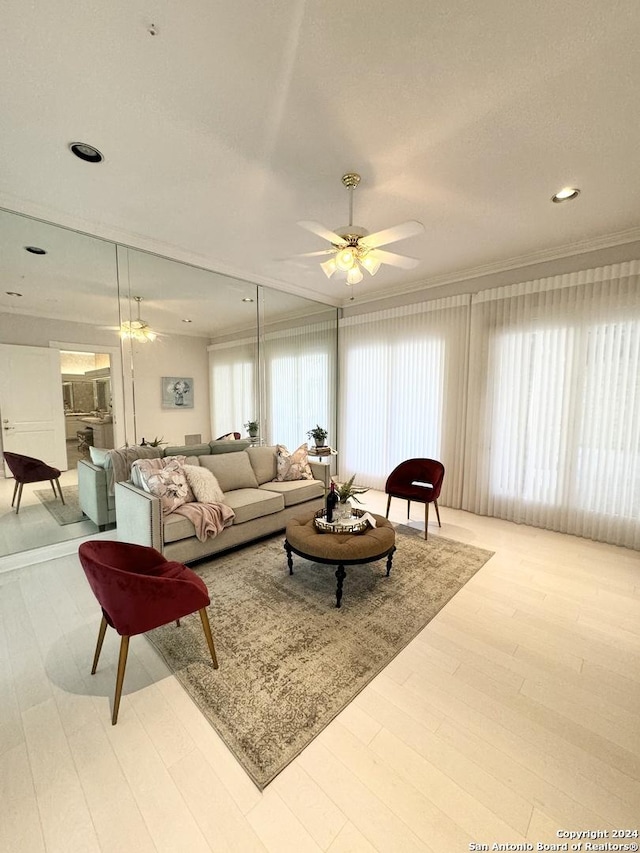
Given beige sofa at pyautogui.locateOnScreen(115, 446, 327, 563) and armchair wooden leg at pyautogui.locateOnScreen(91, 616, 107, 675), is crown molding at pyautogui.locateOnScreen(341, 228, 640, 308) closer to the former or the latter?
beige sofa at pyautogui.locateOnScreen(115, 446, 327, 563)

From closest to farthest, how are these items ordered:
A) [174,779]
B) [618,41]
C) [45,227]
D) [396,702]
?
[174,779] < [618,41] < [396,702] < [45,227]

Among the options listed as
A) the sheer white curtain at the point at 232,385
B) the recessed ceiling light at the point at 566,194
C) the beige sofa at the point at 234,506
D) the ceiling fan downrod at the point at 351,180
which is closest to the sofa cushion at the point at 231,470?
the beige sofa at the point at 234,506

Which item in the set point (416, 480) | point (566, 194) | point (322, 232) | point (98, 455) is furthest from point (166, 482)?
point (566, 194)

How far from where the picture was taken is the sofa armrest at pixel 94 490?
3373mm

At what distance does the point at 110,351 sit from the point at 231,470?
5.71ft

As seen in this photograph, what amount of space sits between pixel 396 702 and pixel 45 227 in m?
4.37

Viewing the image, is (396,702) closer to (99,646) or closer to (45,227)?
(99,646)

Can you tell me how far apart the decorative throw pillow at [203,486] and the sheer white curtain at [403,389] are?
2.94 metres

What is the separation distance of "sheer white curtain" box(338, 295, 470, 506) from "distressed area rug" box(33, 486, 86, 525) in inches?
152

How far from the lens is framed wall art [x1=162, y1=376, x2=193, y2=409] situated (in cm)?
396

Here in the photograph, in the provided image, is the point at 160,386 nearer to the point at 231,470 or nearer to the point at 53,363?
the point at 53,363

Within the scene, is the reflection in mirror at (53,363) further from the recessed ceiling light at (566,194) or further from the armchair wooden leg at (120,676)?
the recessed ceiling light at (566,194)

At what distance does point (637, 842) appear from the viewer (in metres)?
1.16

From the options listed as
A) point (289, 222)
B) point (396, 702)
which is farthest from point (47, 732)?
point (289, 222)
